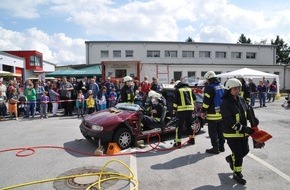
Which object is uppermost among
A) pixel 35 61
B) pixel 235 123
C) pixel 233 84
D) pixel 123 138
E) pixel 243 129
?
pixel 35 61

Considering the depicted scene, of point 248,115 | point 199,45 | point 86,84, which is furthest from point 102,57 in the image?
point 248,115

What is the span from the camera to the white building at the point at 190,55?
29016 mm

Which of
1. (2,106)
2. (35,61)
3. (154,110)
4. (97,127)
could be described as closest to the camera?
(97,127)

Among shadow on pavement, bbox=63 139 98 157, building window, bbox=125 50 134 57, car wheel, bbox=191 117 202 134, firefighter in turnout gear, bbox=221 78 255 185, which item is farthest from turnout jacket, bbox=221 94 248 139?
building window, bbox=125 50 134 57

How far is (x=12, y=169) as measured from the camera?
209 inches

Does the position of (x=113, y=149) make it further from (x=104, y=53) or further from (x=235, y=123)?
(x=104, y=53)

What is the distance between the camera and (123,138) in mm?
6676

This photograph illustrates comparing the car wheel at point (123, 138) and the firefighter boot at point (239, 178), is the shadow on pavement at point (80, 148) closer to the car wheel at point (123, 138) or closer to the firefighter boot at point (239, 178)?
the car wheel at point (123, 138)

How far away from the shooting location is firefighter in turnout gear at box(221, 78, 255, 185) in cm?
454

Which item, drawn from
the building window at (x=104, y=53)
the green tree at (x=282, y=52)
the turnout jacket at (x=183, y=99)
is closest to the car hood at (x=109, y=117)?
the turnout jacket at (x=183, y=99)

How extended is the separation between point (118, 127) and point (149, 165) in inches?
58.7

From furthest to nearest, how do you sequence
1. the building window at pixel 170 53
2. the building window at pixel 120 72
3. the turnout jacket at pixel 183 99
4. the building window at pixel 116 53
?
the building window at pixel 170 53 → the building window at pixel 116 53 → the building window at pixel 120 72 → the turnout jacket at pixel 183 99

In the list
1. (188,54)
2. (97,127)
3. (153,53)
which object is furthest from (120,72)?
(188,54)

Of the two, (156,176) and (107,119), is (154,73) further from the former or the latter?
(156,176)
